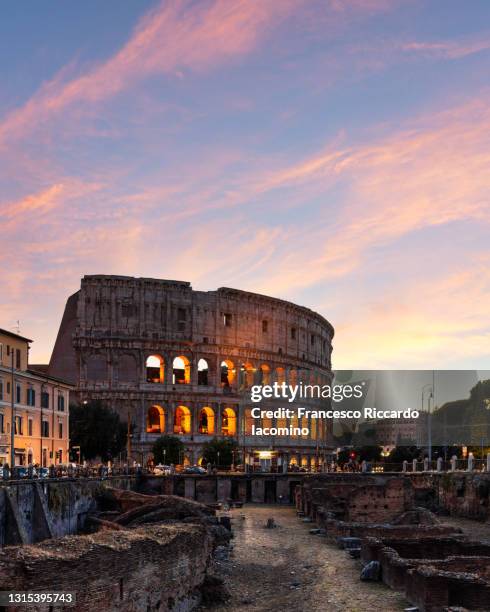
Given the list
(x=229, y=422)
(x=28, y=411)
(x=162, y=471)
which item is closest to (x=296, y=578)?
(x=28, y=411)

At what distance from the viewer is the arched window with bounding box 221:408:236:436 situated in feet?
418

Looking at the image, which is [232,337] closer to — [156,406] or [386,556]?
[156,406]

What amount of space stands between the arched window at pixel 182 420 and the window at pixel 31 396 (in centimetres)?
5434

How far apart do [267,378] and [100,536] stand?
4563 inches

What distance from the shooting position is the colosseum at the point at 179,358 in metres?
116

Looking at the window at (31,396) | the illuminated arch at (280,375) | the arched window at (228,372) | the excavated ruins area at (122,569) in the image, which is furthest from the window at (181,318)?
the excavated ruins area at (122,569)

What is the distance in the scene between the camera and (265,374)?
135250 millimetres

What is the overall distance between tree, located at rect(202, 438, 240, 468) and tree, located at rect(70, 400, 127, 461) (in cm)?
1727

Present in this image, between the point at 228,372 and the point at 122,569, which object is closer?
the point at 122,569

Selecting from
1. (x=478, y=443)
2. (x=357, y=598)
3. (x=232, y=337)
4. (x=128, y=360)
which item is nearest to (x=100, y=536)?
(x=357, y=598)

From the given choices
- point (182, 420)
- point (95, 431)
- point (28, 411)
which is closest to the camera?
point (28, 411)

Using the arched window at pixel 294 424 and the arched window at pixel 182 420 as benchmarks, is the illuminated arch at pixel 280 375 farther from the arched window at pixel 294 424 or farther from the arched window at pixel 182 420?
the arched window at pixel 182 420

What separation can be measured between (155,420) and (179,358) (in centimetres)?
986

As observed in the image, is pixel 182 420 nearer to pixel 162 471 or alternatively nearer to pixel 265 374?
pixel 265 374
